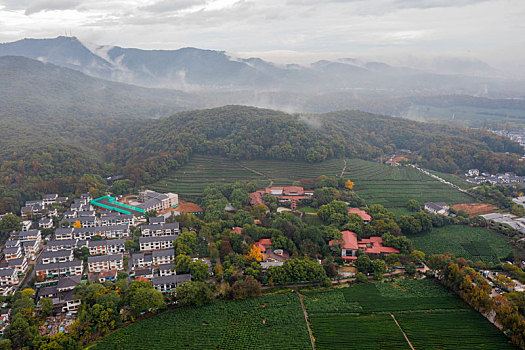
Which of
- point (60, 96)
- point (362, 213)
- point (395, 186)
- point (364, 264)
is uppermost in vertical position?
point (60, 96)

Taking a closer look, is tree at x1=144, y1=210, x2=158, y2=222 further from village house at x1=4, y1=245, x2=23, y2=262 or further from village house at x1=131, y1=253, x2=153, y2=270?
village house at x1=4, y1=245, x2=23, y2=262

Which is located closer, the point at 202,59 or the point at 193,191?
the point at 193,191

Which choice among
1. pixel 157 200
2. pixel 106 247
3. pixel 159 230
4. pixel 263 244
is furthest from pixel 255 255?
pixel 157 200

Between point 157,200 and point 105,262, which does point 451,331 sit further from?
point 157,200

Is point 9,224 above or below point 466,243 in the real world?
below

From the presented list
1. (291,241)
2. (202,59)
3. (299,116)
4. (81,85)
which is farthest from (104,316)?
(202,59)

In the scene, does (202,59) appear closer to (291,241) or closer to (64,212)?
(64,212)
